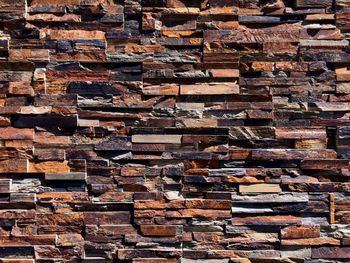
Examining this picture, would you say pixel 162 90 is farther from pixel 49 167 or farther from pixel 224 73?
pixel 49 167

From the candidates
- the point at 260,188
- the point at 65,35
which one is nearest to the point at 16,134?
the point at 65,35

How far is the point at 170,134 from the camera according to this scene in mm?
2209

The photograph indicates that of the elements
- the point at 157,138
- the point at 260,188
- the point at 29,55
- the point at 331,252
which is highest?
the point at 29,55

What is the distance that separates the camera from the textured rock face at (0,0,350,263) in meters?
2.19

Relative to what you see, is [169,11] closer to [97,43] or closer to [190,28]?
[190,28]

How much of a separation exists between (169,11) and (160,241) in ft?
3.38

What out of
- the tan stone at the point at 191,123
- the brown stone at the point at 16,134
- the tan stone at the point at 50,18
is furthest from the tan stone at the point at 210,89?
the brown stone at the point at 16,134

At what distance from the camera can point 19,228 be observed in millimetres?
A: 2182

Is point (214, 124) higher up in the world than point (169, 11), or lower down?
lower down

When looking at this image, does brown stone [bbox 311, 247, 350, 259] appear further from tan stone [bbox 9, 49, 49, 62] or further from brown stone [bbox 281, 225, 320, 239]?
tan stone [bbox 9, 49, 49, 62]

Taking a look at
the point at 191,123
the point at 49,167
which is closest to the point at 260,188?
Answer: the point at 191,123

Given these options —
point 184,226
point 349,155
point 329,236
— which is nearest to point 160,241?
point 184,226

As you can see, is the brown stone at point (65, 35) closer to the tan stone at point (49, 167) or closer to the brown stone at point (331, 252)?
the tan stone at point (49, 167)

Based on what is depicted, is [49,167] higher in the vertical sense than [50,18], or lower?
lower
